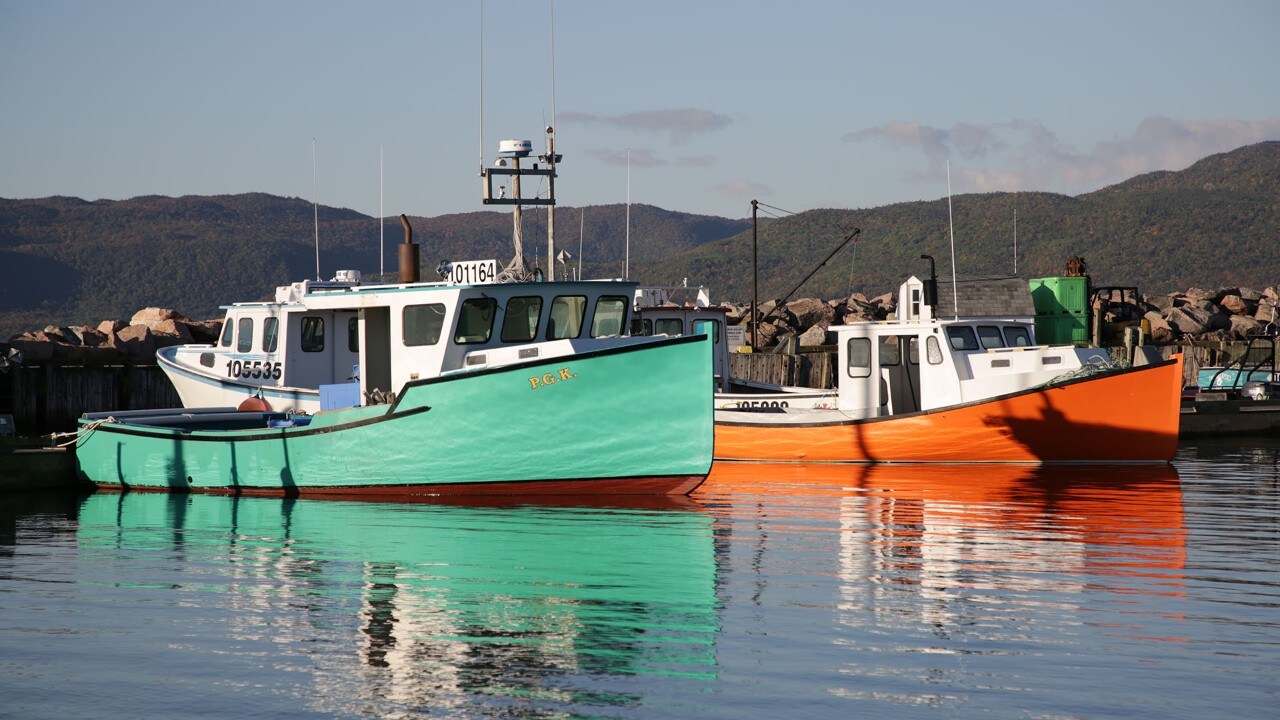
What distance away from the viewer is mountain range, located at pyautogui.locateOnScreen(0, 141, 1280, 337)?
352 ft

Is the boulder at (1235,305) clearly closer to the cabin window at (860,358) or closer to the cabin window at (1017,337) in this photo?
the cabin window at (1017,337)

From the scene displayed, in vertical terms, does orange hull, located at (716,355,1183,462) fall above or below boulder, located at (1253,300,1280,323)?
below

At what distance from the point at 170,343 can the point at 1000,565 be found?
32.1m

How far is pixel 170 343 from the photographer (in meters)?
38.9

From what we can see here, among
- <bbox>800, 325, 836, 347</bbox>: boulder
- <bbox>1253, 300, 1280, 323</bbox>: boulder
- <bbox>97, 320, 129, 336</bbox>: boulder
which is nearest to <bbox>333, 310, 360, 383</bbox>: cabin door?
<bbox>97, 320, 129, 336</bbox>: boulder

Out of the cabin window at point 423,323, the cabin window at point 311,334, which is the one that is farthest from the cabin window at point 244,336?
the cabin window at point 423,323

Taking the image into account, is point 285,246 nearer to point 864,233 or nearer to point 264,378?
point 864,233

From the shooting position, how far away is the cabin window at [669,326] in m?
25.3

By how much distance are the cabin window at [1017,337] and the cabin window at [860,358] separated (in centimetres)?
235

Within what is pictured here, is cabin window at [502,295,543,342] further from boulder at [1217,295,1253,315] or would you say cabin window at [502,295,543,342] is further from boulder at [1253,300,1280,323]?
boulder at [1217,295,1253,315]

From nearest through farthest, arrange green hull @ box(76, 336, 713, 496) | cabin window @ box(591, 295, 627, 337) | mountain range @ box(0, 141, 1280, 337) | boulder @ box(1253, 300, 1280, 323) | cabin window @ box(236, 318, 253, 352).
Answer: green hull @ box(76, 336, 713, 496) → cabin window @ box(591, 295, 627, 337) → cabin window @ box(236, 318, 253, 352) → boulder @ box(1253, 300, 1280, 323) → mountain range @ box(0, 141, 1280, 337)

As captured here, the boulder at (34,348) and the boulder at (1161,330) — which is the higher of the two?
the boulder at (1161,330)

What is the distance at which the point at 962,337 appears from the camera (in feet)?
70.9

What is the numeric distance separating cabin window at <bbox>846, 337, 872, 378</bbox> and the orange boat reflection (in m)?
1.64
